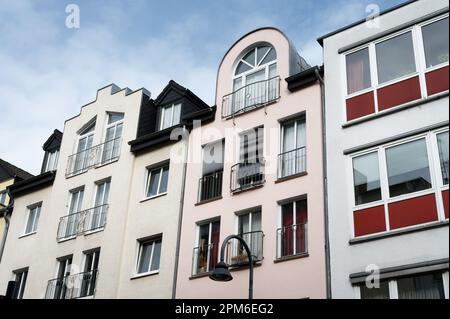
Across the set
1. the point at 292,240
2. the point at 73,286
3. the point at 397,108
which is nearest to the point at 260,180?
the point at 292,240

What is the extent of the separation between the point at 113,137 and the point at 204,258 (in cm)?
821

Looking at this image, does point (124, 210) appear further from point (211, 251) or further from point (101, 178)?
point (211, 251)

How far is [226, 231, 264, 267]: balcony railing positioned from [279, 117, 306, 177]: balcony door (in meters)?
2.11

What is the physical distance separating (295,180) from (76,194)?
10.9 meters

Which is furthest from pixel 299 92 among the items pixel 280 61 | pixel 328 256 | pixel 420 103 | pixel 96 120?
pixel 96 120

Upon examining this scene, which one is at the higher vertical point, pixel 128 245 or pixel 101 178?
pixel 101 178

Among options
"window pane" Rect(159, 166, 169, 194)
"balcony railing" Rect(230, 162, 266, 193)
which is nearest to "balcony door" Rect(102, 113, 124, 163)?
"window pane" Rect(159, 166, 169, 194)

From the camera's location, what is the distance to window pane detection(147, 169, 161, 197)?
2533 centimetres

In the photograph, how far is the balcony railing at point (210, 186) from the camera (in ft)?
75.2

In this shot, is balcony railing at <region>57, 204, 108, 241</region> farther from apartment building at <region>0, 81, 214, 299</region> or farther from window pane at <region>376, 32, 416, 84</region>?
window pane at <region>376, 32, 416, 84</region>

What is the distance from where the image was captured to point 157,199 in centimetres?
2455

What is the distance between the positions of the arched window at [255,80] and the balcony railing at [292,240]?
4829 millimetres

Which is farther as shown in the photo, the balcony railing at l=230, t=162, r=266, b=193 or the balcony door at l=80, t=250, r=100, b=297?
the balcony door at l=80, t=250, r=100, b=297

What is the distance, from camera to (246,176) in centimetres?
2212
